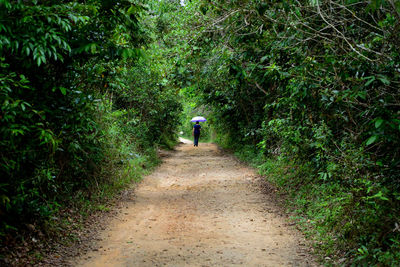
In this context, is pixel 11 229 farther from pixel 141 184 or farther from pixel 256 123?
pixel 256 123

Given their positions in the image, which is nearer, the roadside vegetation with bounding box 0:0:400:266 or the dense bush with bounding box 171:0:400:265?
the roadside vegetation with bounding box 0:0:400:266

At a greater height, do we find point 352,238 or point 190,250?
point 352,238

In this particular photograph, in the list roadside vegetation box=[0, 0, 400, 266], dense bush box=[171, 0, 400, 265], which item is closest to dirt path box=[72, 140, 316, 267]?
roadside vegetation box=[0, 0, 400, 266]

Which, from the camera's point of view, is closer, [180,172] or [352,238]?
[352,238]

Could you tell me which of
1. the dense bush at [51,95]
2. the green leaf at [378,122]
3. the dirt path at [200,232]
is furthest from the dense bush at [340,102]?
the dense bush at [51,95]

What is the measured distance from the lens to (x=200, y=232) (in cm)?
622

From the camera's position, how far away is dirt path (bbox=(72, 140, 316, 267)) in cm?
504

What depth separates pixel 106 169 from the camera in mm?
8883

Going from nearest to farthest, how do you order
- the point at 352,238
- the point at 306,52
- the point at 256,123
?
the point at 352,238
the point at 306,52
the point at 256,123

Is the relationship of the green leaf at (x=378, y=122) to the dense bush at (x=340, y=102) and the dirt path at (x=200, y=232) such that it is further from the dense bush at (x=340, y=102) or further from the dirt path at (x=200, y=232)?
the dirt path at (x=200, y=232)

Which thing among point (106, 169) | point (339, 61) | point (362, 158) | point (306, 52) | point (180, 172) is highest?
point (306, 52)

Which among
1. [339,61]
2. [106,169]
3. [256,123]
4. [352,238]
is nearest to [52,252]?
[106,169]

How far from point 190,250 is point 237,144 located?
50.1 ft

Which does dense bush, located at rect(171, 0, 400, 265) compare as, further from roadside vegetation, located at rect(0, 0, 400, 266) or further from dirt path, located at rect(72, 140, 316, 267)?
dirt path, located at rect(72, 140, 316, 267)
